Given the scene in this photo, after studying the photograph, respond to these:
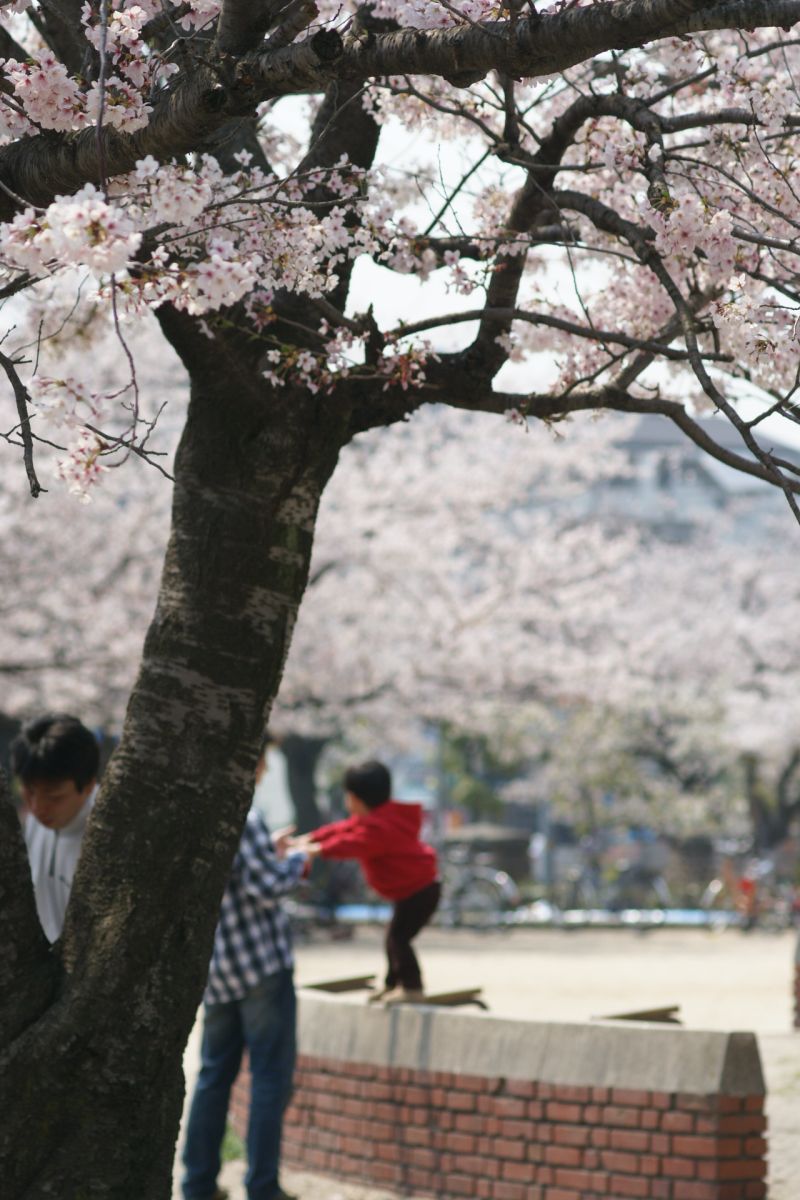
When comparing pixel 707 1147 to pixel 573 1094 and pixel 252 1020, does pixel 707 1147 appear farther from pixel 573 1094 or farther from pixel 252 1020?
pixel 252 1020

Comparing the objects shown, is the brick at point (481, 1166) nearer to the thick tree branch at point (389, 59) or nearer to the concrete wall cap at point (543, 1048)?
the concrete wall cap at point (543, 1048)

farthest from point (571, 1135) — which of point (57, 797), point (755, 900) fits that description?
point (755, 900)

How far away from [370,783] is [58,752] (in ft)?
7.04

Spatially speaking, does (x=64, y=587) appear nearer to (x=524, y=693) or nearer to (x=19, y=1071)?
(x=524, y=693)

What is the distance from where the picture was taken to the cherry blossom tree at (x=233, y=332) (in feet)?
10.7

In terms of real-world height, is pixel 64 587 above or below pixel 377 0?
above

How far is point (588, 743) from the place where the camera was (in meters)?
32.8

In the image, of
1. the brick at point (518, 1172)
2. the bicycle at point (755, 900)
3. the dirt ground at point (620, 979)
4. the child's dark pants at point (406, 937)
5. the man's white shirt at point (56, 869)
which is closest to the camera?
the man's white shirt at point (56, 869)

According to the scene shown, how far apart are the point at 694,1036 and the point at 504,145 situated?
10.0 ft

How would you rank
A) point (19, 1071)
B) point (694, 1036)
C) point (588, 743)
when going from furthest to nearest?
point (588, 743), point (694, 1036), point (19, 1071)

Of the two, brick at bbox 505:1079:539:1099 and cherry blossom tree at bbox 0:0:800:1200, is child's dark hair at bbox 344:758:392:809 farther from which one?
cherry blossom tree at bbox 0:0:800:1200

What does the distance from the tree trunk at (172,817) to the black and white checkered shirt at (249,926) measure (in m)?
1.81

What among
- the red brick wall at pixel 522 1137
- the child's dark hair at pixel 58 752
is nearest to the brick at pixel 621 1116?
the red brick wall at pixel 522 1137

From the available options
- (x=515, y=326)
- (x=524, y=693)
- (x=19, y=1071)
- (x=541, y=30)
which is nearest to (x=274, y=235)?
(x=541, y=30)
